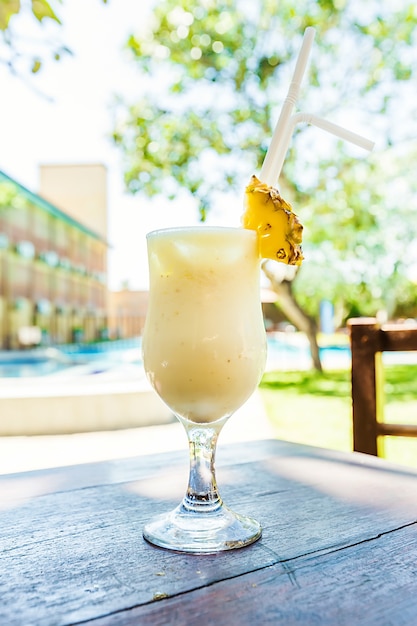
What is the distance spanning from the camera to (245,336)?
0.75m

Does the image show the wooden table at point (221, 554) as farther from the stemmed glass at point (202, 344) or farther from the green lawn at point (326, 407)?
the green lawn at point (326, 407)

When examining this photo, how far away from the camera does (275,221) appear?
0.73m

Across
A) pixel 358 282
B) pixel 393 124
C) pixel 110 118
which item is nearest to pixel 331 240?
pixel 393 124

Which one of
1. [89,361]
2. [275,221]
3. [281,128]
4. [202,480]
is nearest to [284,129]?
[281,128]

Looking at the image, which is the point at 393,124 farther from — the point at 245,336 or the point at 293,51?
Result: the point at 245,336

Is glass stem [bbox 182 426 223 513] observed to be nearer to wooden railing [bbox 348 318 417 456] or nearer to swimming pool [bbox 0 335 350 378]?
wooden railing [bbox 348 318 417 456]

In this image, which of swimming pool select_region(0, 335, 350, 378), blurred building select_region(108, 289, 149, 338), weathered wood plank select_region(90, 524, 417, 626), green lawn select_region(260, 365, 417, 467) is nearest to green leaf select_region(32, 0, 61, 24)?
weathered wood plank select_region(90, 524, 417, 626)

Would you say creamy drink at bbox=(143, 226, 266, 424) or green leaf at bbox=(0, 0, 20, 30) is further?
green leaf at bbox=(0, 0, 20, 30)

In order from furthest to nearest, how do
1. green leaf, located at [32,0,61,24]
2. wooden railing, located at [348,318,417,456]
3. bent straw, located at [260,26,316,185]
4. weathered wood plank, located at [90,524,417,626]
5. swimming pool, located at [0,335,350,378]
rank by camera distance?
swimming pool, located at [0,335,350,378]
wooden railing, located at [348,318,417,456]
green leaf, located at [32,0,61,24]
bent straw, located at [260,26,316,185]
weathered wood plank, located at [90,524,417,626]

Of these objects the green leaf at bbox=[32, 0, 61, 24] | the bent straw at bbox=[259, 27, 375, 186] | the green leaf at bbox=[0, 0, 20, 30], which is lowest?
the bent straw at bbox=[259, 27, 375, 186]

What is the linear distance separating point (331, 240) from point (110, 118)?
3765 millimetres

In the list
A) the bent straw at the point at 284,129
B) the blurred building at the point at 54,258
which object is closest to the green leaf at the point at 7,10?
the bent straw at the point at 284,129

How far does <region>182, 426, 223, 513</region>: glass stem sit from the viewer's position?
0.69 m

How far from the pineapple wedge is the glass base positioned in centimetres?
31
